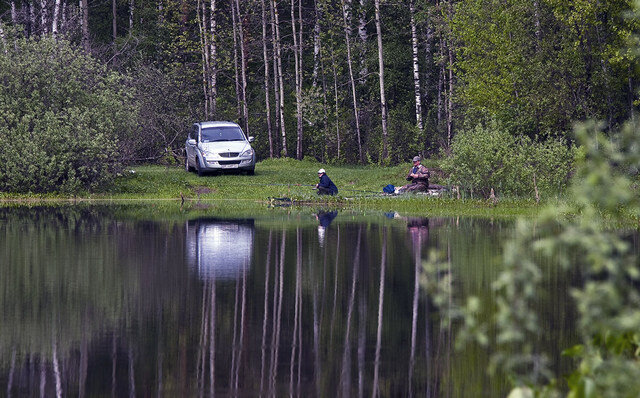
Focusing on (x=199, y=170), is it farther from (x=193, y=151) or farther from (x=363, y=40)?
(x=363, y=40)

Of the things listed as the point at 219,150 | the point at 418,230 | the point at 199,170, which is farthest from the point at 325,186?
the point at 418,230

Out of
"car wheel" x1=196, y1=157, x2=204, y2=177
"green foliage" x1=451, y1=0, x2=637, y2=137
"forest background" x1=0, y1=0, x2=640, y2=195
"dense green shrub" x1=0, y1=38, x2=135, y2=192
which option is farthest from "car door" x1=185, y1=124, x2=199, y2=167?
"green foliage" x1=451, y1=0, x2=637, y2=137

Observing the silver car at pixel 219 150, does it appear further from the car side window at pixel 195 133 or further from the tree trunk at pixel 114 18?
the tree trunk at pixel 114 18

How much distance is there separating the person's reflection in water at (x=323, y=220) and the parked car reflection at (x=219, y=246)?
148 cm

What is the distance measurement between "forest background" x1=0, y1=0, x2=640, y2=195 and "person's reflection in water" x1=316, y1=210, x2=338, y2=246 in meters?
4.18

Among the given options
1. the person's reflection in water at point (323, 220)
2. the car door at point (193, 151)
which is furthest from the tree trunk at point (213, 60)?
the person's reflection in water at point (323, 220)

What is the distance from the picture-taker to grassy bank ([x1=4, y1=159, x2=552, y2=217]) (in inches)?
1216

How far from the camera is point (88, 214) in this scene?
95.8 feet

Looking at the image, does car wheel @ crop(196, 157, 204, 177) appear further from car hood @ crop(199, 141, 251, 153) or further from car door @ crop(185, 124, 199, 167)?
car hood @ crop(199, 141, 251, 153)

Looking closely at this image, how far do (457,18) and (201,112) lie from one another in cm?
1413

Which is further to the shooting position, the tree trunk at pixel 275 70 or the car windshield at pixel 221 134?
the tree trunk at pixel 275 70

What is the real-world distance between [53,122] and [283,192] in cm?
803

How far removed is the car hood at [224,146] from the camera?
39.7 metres

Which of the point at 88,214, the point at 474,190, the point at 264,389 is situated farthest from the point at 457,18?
the point at 264,389
